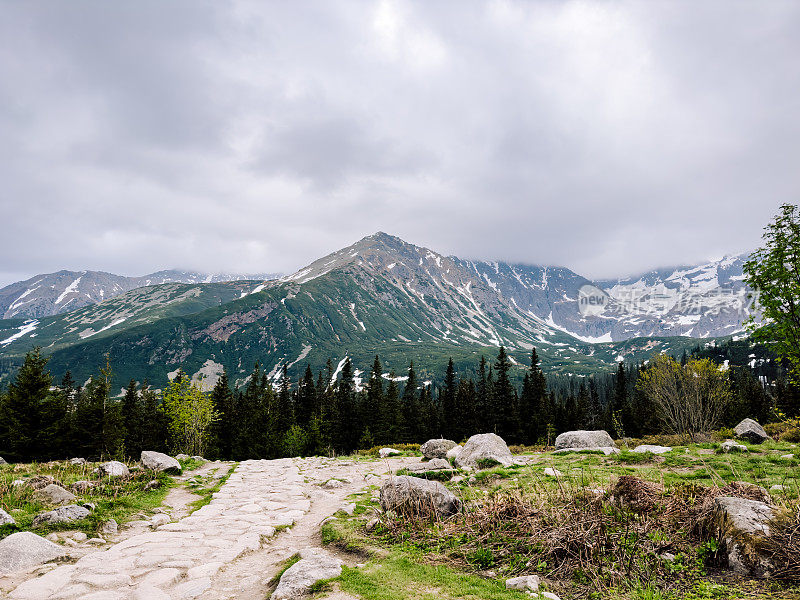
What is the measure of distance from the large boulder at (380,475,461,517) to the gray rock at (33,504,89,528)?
875cm

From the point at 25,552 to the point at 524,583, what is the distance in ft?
33.5

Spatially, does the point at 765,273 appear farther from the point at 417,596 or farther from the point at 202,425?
the point at 202,425

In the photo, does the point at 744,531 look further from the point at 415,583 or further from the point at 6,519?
the point at 6,519

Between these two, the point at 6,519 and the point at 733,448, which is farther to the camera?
the point at 733,448

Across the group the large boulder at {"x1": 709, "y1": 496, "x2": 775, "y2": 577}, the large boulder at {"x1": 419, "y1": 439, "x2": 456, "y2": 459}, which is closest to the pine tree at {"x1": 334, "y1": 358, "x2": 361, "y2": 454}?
the large boulder at {"x1": 419, "y1": 439, "x2": 456, "y2": 459}

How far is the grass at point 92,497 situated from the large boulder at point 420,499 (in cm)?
817

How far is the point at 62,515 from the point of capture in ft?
35.3

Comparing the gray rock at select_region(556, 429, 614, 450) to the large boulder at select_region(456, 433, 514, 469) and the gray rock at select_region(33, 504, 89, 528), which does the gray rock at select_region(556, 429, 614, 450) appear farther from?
the gray rock at select_region(33, 504, 89, 528)

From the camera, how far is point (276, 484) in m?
20.1

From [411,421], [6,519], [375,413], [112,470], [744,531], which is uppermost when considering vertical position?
[744,531]

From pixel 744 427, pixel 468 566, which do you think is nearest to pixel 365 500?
pixel 468 566

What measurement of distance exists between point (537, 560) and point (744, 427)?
1161 inches

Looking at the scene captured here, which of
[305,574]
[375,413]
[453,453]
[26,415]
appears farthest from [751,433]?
[26,415]

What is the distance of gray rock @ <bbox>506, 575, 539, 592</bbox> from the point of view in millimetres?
6691
